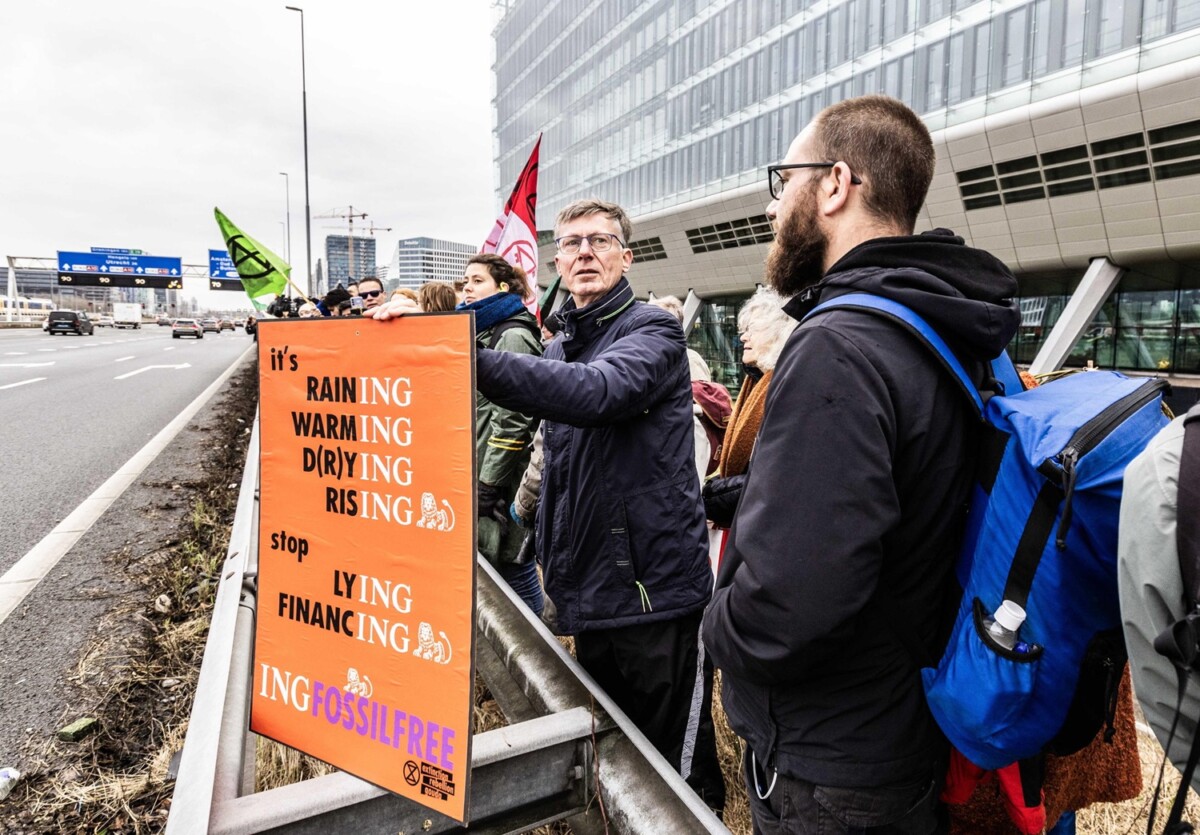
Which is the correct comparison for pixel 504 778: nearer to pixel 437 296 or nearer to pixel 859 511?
pixel 859 511

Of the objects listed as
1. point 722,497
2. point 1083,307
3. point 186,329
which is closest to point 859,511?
point 722,497

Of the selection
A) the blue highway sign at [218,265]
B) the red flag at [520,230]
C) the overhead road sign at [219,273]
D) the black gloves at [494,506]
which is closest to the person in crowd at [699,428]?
the black gloves at [494,506]

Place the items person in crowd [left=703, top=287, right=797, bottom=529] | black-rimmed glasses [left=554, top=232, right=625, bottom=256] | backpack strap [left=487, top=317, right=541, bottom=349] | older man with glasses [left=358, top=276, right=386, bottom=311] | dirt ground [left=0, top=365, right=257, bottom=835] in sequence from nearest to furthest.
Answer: dirt ground [left=0, top=365, right=257, bottom=835] → black-rimmed glasses [left=554, top=232, right=625, bottom=256] → person in crowd [left=703, top=287, right=797, bottom=529] → backpack strap [left=487, top=317, right=541, bottom=349] → older man with glasses [left=358, top=276, right=386, bottom=311]

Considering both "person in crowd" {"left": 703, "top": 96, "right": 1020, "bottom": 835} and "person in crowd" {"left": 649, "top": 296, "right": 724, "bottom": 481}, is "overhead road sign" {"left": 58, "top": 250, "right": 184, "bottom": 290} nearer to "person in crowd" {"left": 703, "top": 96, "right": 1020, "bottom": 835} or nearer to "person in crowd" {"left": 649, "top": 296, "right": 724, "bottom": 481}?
"person in crowd" {"left": 649, "top": 296, "right": 724, "bottom": 481}

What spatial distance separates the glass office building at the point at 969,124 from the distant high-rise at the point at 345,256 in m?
66.5

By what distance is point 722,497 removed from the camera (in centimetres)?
310

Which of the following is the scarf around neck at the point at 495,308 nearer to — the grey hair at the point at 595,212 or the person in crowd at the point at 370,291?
the grey hair at the point at 595,212

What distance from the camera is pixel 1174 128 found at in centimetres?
2175

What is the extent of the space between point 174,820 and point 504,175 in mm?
73746

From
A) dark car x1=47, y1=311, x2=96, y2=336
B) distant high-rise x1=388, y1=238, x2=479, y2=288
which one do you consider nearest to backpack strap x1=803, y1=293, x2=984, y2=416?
dark car x1=47, y1=311, x2=96, y2=336

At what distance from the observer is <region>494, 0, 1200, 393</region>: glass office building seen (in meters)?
22.8

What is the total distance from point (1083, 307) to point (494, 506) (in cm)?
2846

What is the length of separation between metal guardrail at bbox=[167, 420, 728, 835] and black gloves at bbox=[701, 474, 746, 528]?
98cm

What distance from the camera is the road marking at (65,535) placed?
4176 mm
